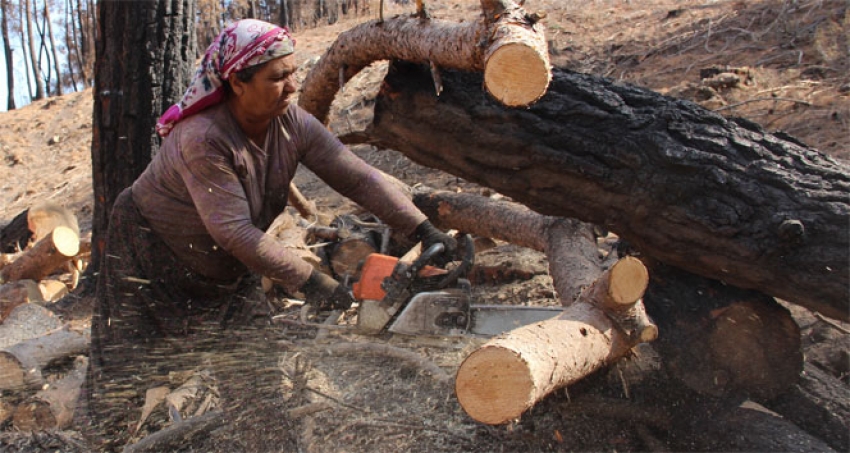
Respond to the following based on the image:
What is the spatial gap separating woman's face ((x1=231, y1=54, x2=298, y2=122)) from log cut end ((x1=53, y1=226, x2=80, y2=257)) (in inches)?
160

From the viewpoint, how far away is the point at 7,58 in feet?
63.6

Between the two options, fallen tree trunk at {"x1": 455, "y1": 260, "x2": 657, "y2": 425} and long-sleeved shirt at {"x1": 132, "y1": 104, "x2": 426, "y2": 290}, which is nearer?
fallen tree trunk at {"x1": 455, "y1": 260, "x2": 657, "y2": 425}

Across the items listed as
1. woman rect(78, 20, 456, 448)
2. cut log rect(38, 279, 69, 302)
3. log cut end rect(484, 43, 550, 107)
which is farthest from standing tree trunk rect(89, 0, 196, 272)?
log cut end rect(484, 43, 550, 107)

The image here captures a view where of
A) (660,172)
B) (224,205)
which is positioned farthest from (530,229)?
(224,205)

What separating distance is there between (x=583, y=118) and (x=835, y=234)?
4.06ft

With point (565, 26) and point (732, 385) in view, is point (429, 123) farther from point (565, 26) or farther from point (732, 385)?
point (565, 26)

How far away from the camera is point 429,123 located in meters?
3.71

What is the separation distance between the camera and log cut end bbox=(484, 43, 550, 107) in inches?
108

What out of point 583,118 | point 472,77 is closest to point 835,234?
point 583,118

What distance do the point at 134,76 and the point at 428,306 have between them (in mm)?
2891

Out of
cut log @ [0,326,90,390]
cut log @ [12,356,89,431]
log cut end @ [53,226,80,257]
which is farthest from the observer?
log cut end @ [53,226,80,257]

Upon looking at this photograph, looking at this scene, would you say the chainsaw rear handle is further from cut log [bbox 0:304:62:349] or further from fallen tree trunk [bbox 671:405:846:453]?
cut log [bbox 0:304:62:349]

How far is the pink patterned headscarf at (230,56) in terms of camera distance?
2.55m

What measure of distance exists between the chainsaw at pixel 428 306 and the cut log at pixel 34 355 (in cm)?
209
